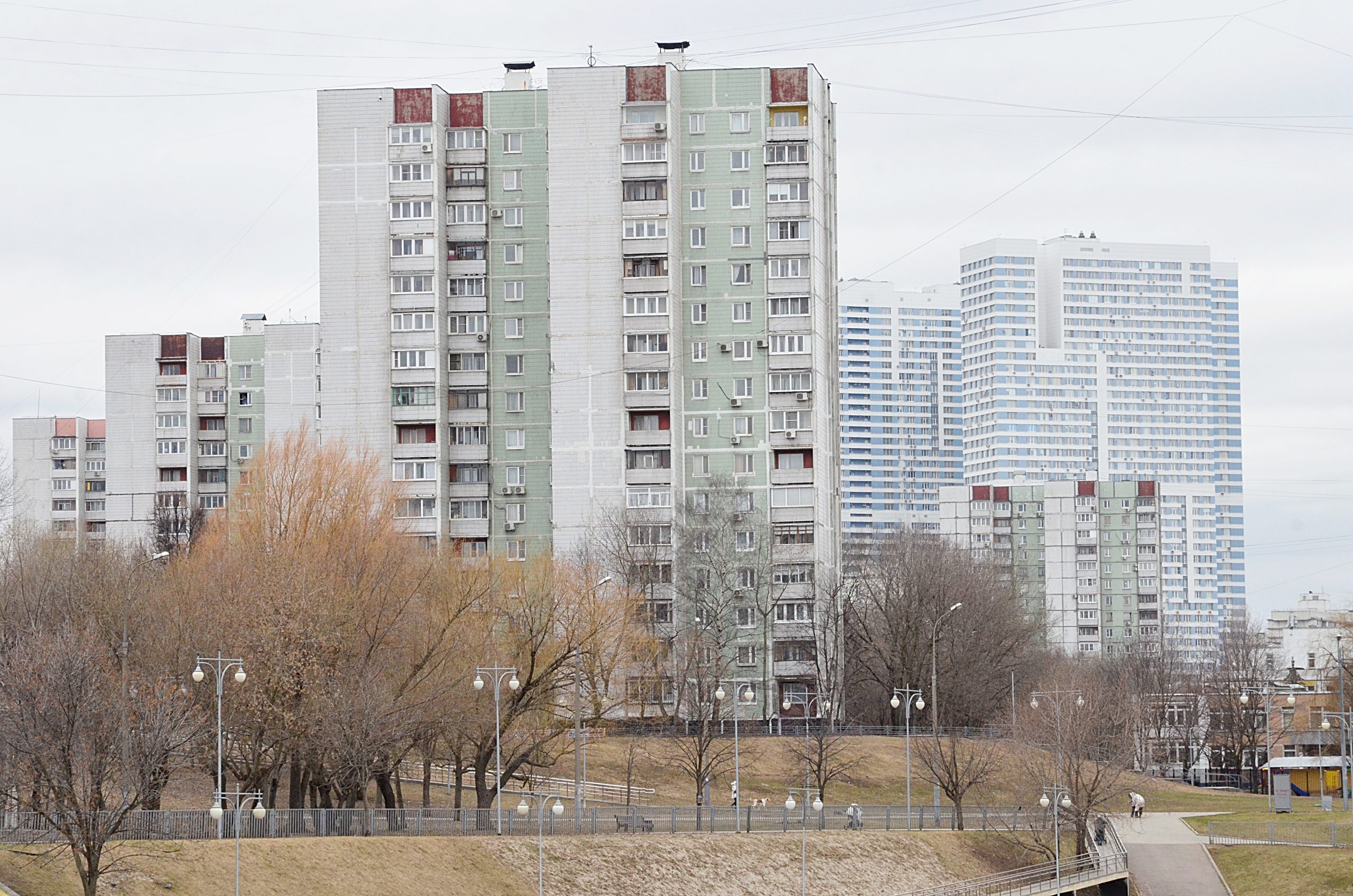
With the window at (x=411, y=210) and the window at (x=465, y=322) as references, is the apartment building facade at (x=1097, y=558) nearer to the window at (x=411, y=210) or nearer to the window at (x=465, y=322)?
the window at (x=465, y=322)

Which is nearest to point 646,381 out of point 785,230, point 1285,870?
point 785,230

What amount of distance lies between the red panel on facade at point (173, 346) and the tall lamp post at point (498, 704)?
232ft

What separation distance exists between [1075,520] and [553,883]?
139m

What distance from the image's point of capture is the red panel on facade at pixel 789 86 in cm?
10050

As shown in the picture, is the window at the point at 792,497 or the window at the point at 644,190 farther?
the window at the point at 792,497

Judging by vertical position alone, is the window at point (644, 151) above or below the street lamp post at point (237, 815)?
above

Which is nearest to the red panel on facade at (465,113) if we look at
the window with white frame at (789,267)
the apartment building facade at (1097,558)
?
the window with white frame at (789,267)

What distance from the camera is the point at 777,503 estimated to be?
99.6 meters

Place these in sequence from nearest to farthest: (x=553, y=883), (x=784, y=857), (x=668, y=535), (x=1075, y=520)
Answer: (x=553, y=883) → (x=784, y=857) → (x=668, y=535) → (x=1075, y=520)

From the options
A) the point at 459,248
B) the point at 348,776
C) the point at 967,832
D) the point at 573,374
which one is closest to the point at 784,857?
the point at 967,832

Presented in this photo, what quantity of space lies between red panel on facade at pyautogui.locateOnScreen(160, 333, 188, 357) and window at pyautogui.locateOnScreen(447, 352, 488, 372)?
136 feet

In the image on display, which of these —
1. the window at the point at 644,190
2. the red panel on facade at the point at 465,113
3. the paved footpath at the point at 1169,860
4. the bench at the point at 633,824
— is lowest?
the paved footpath at the point at 1169,860

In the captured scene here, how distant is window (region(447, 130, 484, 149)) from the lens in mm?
102812

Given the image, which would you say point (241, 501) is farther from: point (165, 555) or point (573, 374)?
point (573, 374)
